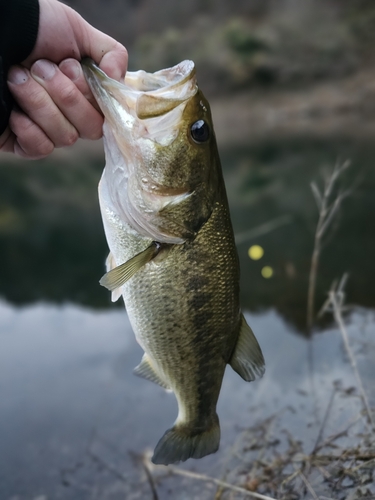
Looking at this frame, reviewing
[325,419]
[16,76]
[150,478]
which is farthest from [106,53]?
[325,419]

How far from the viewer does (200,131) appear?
1.80 metres

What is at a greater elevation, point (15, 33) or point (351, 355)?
point (15, 33)

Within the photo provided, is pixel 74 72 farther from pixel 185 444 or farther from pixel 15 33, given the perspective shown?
pixel 185 444

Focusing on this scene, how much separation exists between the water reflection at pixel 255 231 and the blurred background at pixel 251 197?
0.04 meters

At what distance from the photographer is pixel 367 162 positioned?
45.1 feet

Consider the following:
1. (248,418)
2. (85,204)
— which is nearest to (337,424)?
(248,418)

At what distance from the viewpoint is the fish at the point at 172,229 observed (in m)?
1.76

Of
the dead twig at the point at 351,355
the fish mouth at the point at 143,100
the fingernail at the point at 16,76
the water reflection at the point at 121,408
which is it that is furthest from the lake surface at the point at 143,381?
the fingernail at the point at 16,76

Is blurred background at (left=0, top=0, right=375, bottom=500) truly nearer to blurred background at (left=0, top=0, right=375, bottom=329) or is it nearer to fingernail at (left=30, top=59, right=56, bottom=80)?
blurred background at (left=0, top=0, right=375, bottom=329)

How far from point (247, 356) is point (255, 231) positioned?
786cm

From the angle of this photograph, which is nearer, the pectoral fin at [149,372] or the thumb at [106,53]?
the thumb at [106,53]

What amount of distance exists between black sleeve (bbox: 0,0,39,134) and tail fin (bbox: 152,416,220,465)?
1.52 m

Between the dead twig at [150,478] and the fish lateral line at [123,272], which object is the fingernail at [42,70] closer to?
the fish lateral line at [123,272]

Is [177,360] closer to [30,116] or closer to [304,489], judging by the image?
[30,116]
